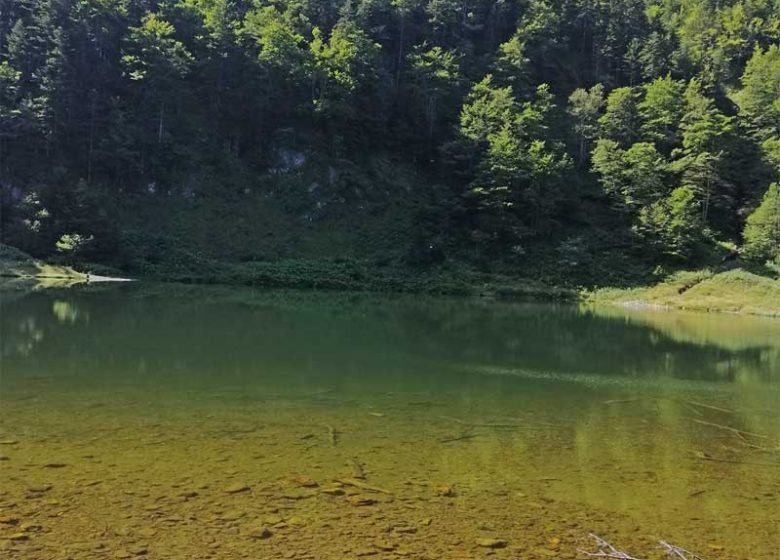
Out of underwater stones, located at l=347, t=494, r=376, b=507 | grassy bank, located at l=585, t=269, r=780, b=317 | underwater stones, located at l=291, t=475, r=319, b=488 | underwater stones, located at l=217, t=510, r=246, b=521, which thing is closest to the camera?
underwater stones, located at l=217, t=510, r=246, b=521

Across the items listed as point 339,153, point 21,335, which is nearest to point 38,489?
point 21,335

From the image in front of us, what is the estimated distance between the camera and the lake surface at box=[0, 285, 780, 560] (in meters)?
6.81

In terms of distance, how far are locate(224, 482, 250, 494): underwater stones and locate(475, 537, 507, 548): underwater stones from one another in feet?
9.64

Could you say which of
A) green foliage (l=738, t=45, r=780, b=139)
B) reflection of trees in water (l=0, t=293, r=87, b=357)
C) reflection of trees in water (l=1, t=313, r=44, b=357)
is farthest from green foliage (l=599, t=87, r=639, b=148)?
reflection of trees in water (l=1, t=313, r=44, b=357)

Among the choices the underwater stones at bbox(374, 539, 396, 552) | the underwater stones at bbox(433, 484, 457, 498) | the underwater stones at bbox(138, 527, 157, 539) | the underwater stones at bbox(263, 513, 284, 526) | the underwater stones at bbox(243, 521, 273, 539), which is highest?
the underwater stones at bbox(138, 527, 157, 539)

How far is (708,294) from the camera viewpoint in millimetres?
49312

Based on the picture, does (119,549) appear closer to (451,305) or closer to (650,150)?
(451,305)

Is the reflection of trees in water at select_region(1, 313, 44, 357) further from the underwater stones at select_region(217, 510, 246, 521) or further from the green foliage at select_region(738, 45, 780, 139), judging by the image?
the green foliage at select_region(738, 45, 780, 139)

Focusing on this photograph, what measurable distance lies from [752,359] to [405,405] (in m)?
16.6

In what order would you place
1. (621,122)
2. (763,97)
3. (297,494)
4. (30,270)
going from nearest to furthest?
(297,494) → (30,270) → (621,122) → (763,97)

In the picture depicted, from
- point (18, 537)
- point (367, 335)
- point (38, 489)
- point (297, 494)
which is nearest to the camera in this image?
point (18, 537)

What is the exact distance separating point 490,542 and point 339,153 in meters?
60.4

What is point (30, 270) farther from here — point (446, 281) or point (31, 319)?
point (446, 281)

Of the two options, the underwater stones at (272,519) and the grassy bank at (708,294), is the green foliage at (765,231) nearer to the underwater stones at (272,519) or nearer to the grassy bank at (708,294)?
the grassy bank at (708,294)
